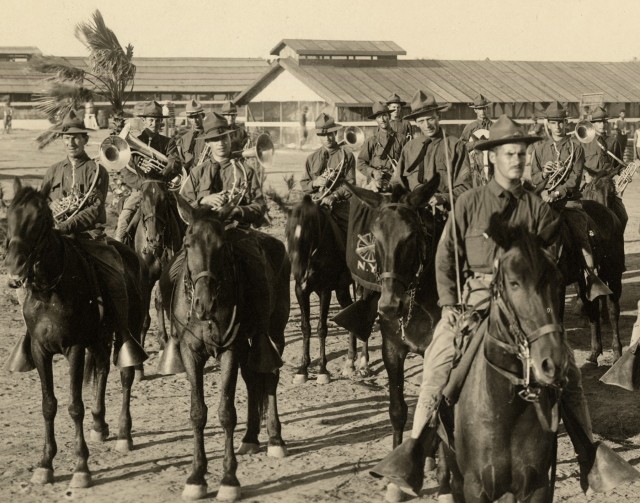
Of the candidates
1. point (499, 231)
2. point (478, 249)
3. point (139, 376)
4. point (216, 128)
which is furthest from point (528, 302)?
point (139, 376)

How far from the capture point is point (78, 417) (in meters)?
8.27

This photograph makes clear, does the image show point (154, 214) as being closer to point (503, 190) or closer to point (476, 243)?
point (476, 243)

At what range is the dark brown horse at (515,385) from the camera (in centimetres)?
505

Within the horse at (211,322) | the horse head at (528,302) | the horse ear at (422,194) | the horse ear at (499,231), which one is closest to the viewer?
the horse head at (528,302)

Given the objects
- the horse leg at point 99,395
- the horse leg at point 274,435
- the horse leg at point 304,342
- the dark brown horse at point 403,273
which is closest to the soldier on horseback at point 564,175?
the horse leg at point 304,342

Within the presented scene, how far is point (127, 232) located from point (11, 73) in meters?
60.1

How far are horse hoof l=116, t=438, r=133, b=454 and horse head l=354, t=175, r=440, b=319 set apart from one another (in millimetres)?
2980

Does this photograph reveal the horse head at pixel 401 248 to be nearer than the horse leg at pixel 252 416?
Yes

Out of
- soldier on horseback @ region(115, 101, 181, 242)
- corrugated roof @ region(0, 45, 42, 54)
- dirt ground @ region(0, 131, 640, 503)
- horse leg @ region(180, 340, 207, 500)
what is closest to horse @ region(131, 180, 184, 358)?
soldier on horseback @ region(115, 101, 181, 242)

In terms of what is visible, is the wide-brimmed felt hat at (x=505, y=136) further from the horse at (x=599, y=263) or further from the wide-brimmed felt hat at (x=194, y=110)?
the wide-brimmed felt hat at (x=194, y=110)

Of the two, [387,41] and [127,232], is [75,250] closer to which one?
[127,232]

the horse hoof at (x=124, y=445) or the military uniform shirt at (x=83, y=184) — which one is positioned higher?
the military uniform shirt at (x=83, y=184)

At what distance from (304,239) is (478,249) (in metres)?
6.42

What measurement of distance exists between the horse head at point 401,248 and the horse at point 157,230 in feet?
16.6
